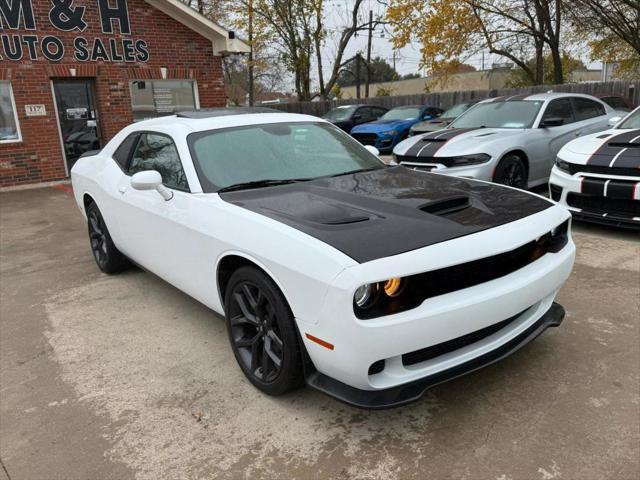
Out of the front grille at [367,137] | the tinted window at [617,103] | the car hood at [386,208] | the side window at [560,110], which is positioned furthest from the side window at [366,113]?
the car hood at [386,208]

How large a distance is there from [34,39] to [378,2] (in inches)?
667

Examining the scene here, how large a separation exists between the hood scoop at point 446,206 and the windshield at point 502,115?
194 inches

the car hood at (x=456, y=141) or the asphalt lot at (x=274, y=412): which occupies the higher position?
the car hood at (x=456, y=141)

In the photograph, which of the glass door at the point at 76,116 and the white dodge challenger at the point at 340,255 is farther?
the glass door at the point at 76,116

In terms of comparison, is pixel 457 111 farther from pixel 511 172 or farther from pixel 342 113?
pixel 511 172

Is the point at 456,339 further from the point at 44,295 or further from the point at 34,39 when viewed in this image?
the point at 34,39

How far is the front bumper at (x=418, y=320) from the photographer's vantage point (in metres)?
2.16

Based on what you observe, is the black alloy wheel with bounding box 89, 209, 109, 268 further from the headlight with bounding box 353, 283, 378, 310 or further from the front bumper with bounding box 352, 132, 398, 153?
the front bumper with bounding box 352, 132, 398, 153

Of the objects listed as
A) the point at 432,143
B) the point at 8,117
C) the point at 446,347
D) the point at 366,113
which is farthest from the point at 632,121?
the point at 366,113

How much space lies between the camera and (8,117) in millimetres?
10969

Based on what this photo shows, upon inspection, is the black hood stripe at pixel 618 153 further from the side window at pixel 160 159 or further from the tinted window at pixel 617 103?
the tinted window at pixel 617 103

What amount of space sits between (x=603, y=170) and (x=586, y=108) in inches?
133

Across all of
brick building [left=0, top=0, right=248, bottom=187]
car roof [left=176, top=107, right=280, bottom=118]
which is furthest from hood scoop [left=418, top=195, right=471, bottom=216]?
brick building [left=0, top=0, right=248, bottom=187]

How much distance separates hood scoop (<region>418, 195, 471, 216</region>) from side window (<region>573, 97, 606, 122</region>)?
610cm
